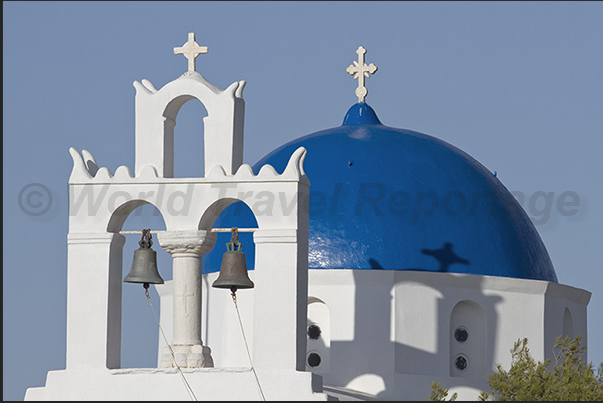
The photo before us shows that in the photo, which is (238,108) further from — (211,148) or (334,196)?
(334,196)

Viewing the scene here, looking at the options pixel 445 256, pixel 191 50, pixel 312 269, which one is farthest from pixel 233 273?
pixel 445 256

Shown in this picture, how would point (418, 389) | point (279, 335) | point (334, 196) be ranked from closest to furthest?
point (279, 335)
point (418, 389)
point (334, 196)

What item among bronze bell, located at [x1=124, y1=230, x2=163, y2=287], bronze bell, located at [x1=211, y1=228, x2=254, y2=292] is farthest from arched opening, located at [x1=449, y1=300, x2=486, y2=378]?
bronze bell, located at [x1=124, y1=230, x2=163, y2=287]

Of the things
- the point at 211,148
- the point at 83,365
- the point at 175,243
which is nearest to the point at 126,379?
the point at 83,365

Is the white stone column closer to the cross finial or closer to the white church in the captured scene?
the white church

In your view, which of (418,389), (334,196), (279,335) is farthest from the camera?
(334,196)

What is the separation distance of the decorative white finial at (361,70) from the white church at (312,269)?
22mm

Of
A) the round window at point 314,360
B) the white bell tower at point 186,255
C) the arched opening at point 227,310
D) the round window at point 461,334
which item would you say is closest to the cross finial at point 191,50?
the white bell tower at point 186,255

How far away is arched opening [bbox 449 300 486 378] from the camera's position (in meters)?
20.3

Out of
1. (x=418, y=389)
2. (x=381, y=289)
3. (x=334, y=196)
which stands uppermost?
(x=334, y=196)

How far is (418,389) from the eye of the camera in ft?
63.9

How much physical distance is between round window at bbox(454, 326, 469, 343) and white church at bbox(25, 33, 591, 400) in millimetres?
25

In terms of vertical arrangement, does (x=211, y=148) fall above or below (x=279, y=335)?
above

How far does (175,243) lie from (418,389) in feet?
16.4
